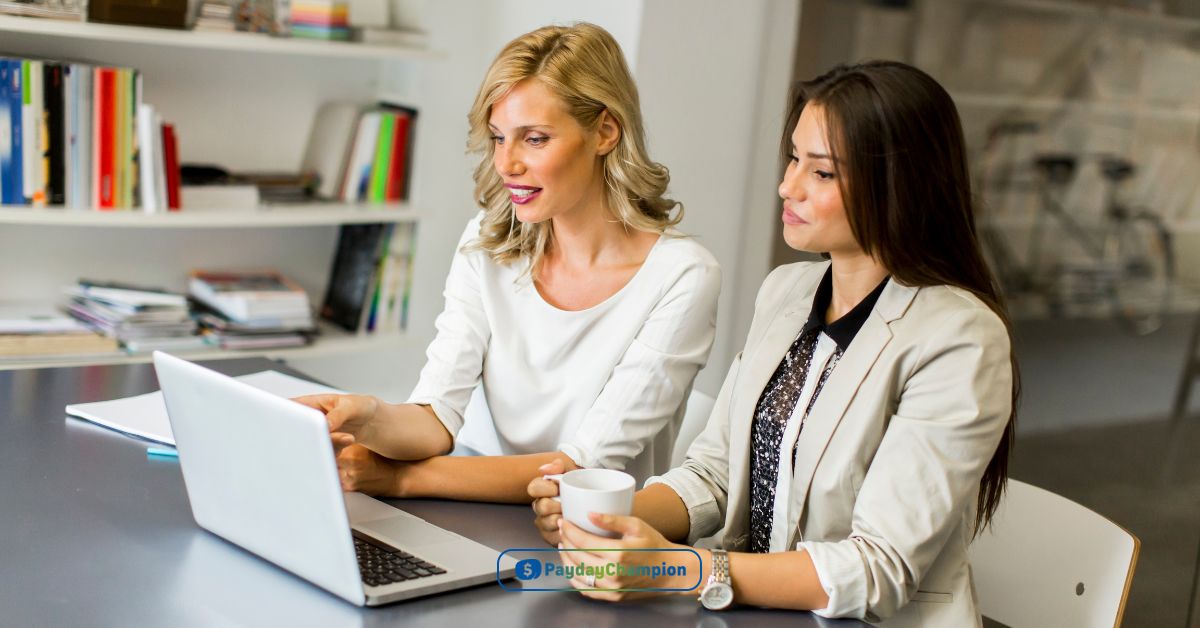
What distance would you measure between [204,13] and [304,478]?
2.11m

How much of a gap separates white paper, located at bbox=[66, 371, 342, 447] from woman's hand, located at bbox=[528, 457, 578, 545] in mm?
421

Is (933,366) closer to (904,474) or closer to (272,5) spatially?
(904,474)

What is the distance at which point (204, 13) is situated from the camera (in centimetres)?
298

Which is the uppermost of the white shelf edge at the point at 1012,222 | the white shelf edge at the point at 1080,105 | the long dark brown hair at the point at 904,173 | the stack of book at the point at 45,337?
the white shelf edge at the point at 1080,105

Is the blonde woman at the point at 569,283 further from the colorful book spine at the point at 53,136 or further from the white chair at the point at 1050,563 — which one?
the colorful book spine at the point at 53,136

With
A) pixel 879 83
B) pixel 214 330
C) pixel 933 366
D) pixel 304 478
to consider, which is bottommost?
pixel 214 330

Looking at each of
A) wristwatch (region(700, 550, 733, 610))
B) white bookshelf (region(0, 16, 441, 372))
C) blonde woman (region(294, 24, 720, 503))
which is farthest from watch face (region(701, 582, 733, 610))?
white bookshelf (region(0, 16, 441, 372))

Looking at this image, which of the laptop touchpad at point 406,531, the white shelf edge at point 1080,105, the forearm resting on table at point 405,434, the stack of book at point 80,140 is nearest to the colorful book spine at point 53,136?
the stack of book at point 80,140

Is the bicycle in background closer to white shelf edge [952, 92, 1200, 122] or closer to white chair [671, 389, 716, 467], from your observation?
white shelf edge [952, 92, 1200, 122]

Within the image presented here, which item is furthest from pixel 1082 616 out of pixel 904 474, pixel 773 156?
pixel 773 156

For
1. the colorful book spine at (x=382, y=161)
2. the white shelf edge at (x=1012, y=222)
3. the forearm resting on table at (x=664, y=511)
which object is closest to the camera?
the forearm resting on table at (x=664, y=511)

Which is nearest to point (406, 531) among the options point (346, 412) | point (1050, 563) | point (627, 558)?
point (346, 412)

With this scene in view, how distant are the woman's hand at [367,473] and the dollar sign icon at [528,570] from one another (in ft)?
0.96

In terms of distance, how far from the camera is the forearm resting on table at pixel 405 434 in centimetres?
160
